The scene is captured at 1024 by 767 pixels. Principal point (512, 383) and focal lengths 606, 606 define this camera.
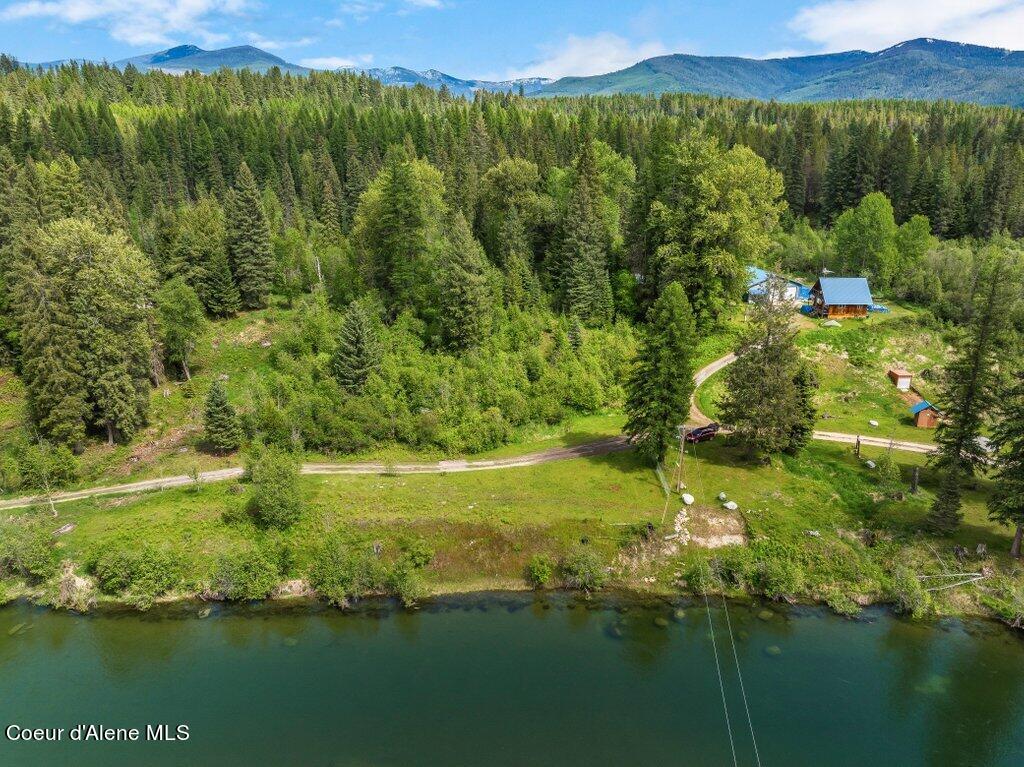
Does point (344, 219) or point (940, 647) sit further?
point (344, 219)

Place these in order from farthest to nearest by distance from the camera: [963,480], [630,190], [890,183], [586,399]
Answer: [890,183] → [630,190] → [586,399] → [963,480]

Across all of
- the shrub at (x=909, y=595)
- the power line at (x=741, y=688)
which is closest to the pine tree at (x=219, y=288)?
the power line at (x=741, y=688)

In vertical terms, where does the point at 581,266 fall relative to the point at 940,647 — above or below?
above

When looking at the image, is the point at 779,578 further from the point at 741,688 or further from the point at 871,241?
the point at 871,241

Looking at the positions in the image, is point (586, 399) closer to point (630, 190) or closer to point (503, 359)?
point (503, 359)

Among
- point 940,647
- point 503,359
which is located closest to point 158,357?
point 503,359

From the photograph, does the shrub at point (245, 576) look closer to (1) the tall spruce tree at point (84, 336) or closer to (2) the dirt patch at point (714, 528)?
(1) the tall spruce tree at point (84, 336)
